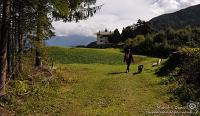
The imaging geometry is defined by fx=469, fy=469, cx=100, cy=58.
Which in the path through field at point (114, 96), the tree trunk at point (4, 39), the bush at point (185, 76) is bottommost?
the path through field at point (114, 96)

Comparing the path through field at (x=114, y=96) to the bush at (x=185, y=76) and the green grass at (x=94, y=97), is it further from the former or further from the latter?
the bush at (x=185, y=76)

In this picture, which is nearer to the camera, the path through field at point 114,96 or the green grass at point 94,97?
the green grass at point 94,97

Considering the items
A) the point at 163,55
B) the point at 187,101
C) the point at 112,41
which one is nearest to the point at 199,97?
the point at 187,101

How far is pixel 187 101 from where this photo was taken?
65.2 ft

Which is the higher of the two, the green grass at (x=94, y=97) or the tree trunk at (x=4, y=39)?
the tree trunk at (x=4, y=39)

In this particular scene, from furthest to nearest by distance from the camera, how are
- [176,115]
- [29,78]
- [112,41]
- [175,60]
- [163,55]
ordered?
→ [112,41] < [163,55] < [175,60] < [29,78] < [176,115]

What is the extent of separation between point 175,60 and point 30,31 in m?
12.6

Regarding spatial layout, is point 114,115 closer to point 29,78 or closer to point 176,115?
point 176,115

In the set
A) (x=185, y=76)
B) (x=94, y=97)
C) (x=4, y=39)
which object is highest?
(x=4, y=39)

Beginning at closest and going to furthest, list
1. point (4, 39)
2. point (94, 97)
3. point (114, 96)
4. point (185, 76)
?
point (4, 39) → point (94, 97) → point (114, 96) → point (185, 76)

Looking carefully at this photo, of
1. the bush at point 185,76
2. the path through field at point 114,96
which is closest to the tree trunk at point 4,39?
the path through field at point 114,96

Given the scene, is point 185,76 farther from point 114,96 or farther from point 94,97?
point 94,97

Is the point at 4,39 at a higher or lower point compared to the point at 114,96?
higher

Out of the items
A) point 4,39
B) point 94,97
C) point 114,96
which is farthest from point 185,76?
point 4,39
